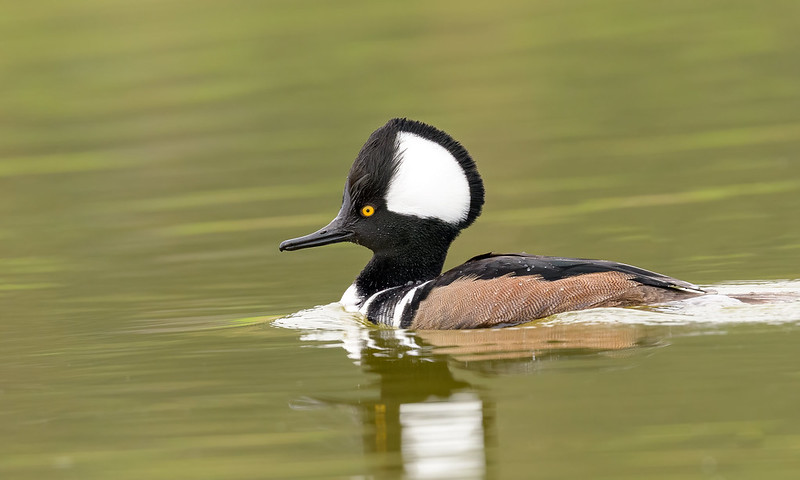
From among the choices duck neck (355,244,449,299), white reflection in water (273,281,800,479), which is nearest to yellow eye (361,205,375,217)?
duck neck (355,244,449,299)

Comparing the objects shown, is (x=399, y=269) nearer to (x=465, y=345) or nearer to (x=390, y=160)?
(x=390, y=160)

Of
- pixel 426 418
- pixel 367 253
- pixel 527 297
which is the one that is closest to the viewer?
pixel 426 418

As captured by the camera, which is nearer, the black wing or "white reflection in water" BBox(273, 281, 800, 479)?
"white reflection in water" BBox(273, 281, 800, 479)

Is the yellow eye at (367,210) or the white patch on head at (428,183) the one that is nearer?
the white patch on head at (428,183)

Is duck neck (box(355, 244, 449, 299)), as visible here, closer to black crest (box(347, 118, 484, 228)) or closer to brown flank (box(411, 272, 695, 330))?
black crest (box(347, 118, 484, 228))

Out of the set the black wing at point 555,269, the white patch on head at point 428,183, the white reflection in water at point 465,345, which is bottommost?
the white reflection in water at point 465,345

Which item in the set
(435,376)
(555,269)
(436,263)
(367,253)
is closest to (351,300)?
(436,263)

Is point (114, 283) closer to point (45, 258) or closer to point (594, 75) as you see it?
point (45, 258)

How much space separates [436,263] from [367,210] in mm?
668

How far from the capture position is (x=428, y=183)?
9.82m

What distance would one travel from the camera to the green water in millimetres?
6980

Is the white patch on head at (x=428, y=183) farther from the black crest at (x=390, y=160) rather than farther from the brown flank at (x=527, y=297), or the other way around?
the brown flank at (x=527, y=297)

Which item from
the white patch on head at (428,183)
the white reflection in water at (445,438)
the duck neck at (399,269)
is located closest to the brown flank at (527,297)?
the white patch on head at (428,183)

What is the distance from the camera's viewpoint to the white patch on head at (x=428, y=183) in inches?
382
